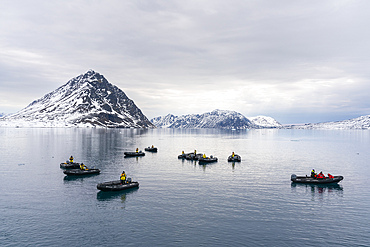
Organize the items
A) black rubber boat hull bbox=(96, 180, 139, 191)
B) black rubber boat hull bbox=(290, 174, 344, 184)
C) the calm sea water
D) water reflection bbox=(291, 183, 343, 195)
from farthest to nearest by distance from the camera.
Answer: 1. black rubber boat hull bbox=(290, 174, 344, 184)
2. water reflection bbox=(291, 183, 343, 195)
3. black rubber boat hull bbox=(96, 180, 139, 191)
4. the calm sea water

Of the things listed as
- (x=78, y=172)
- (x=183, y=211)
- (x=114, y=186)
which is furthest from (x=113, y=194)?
(x=78, y=172)

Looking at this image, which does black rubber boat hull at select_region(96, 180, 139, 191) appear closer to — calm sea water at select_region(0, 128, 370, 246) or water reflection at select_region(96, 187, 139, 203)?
water reflection at select_region(96, 187, 139, 203)

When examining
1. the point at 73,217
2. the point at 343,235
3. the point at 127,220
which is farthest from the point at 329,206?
the point at 73,217

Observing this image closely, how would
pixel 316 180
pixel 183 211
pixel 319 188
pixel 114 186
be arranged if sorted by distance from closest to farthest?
pixel 183 211, pixel 114 186, pixel 319 188, pixel 316 180

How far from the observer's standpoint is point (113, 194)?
183 ft

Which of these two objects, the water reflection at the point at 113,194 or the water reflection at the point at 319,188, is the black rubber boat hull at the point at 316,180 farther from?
the water reflection at the point at 113,194

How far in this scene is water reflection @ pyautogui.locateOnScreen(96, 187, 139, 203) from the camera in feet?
173

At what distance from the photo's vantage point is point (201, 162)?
328 ft

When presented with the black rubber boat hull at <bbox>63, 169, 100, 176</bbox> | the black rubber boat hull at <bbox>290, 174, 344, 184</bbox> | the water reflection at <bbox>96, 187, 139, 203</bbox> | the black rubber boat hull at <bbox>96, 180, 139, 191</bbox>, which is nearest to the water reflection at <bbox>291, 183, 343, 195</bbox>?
the black rubber boat hull at <bbox>290, 174, 344, 184</bbox>

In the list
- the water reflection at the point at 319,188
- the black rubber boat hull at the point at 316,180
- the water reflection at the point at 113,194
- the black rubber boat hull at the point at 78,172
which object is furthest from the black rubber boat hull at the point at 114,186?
the black rubber boat hull at the point at 316,180

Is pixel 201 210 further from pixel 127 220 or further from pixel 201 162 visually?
pixel 201 162

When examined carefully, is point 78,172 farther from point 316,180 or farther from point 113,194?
point 316,180

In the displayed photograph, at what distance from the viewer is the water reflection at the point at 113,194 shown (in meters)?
52.6

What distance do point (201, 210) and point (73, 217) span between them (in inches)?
836
